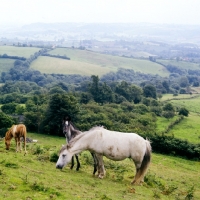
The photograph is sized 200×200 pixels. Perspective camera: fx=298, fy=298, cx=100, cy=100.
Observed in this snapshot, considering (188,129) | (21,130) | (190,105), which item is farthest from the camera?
(190,105)

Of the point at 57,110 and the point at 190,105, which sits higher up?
the point at 57,110

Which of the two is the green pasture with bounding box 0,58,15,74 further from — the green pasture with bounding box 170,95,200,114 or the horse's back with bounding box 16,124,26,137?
the horse's back with bounding box 16,124,26,137

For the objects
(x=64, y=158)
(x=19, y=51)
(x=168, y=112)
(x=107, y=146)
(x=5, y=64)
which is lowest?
(x=5, y=64)

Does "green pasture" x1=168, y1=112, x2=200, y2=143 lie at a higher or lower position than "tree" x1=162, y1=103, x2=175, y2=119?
lower

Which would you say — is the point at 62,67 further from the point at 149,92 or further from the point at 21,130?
the point at 21,130

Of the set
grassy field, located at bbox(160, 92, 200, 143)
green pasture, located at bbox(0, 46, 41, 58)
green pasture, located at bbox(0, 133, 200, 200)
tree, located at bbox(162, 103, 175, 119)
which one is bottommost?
grassy field, located at bbox(160, 92, 200, 143)

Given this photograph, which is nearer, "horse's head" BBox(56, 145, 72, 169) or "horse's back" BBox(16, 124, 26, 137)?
"horse's head" BBox(56, 145, 72, 169)

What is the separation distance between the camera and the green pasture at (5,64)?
153137mm

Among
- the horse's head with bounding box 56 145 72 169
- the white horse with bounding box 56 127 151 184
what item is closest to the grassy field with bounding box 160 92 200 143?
the white horse with bounding box 56 127 151 184

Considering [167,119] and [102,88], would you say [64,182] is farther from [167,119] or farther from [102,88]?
[102,88]

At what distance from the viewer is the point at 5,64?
16050cm

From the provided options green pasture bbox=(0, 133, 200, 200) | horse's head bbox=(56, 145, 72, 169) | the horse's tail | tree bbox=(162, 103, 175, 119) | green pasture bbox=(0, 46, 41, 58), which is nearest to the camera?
green pasture bbox=(0, 133, 200, 200)

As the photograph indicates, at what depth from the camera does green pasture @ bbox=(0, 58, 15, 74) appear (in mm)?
153137

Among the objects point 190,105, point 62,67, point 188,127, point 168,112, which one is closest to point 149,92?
point 190,105
